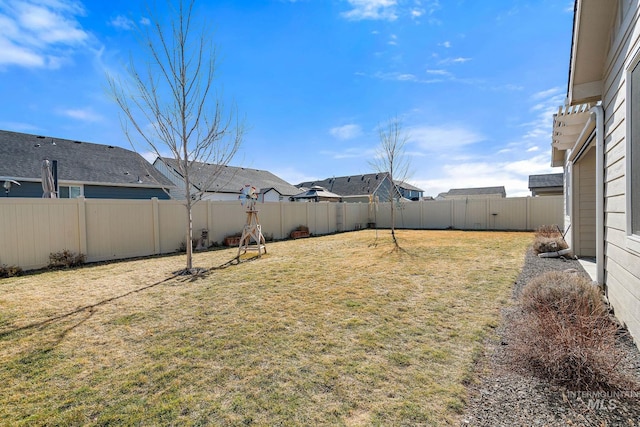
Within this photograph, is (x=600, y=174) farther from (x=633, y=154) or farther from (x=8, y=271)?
(x=8, y=271)

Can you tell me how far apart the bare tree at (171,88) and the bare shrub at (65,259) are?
3259 mm

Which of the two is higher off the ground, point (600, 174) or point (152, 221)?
point (600, 174)

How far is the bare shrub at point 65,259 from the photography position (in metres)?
6.88

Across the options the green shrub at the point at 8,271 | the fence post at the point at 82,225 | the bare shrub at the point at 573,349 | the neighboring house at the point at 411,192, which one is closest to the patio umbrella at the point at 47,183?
the fence post at the point at 82,225

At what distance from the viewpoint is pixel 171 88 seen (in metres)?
6.60

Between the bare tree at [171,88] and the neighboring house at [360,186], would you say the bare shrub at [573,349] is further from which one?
the neighboring house at [360,186]

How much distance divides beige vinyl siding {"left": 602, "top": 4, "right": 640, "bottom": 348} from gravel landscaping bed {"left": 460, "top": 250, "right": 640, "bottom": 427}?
0.61 m

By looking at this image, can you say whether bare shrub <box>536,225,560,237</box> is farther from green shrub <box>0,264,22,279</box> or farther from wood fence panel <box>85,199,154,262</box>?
green shrub <box>0,264,22,279</box>

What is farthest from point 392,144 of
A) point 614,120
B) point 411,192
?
point 411,192

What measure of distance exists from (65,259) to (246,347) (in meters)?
6.99

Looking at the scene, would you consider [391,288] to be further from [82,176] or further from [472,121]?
[82,176]

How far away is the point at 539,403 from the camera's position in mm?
1894

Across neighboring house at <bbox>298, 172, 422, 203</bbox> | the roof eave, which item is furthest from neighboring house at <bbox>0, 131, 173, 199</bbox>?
neighboring house at <bbox>298, 172, 422, 203</bbox>

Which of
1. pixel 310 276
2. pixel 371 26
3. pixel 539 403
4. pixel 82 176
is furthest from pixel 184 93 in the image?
pixel 82 176
